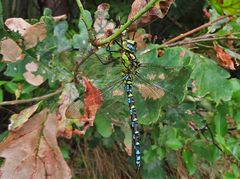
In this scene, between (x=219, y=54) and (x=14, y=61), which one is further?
(x=219, y=54)

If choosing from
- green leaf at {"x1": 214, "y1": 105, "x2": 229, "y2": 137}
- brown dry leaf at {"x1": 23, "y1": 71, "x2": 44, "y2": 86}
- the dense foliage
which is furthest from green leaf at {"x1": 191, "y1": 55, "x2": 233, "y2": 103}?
brown dry leaf at {"x1": 23, "y1": 71, "x2": 44, "y2": 86}

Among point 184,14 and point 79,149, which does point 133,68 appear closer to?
point 79,149

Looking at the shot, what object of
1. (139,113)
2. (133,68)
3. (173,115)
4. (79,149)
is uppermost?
(133,68)

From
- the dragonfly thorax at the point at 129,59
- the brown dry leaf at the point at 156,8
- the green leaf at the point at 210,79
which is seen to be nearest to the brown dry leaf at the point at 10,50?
the dragonfly thorax at the point at 129,59

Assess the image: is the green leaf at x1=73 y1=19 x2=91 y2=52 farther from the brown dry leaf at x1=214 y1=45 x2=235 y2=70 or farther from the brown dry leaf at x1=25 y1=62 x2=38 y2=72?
the brown dry leaf at x1=214 y1=45 x2=235 y2=70

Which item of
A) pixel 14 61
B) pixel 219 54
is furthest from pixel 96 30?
pixel 219 54

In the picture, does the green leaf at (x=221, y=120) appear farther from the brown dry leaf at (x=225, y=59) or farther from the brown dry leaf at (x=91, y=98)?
the brown dry leaf at (x=91, y=98)

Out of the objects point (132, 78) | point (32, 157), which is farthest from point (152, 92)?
point (32, 157)
